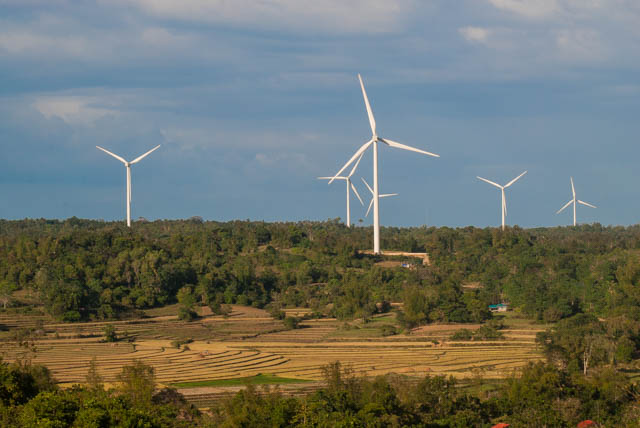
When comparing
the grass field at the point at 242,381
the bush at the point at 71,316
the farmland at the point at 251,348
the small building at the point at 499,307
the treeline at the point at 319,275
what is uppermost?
the treeline at the point at 319,275

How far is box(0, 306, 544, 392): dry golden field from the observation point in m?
72.6

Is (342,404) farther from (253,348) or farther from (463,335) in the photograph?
(463,335)

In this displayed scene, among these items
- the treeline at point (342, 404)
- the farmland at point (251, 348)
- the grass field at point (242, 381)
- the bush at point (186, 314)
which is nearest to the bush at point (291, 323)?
the farmland at point (251, 348)

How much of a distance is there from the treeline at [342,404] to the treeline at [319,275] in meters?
38.6

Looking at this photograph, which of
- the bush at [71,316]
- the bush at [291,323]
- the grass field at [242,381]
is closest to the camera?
the grass field at [242,381]

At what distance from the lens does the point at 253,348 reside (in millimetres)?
87688

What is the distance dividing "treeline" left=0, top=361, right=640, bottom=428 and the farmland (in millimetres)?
10474

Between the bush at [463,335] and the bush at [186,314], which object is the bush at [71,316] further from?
the bush at [463,335]

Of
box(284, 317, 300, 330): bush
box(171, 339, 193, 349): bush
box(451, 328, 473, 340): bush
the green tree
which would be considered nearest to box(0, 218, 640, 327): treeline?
box(451, 328, 473, 340): bush

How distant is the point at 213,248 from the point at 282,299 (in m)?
19.8

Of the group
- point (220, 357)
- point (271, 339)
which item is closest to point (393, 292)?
point (271, 339)

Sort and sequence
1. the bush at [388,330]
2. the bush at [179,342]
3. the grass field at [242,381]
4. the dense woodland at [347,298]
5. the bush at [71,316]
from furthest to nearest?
the bush at [388,330]
the bush at [71,316]
the bush at [179,342]
the grass field at [242,381]
the dense woodland at [347,298]

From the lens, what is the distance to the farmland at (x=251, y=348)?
2844 inches

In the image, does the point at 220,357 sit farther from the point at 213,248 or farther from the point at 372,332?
the point at 213,248
